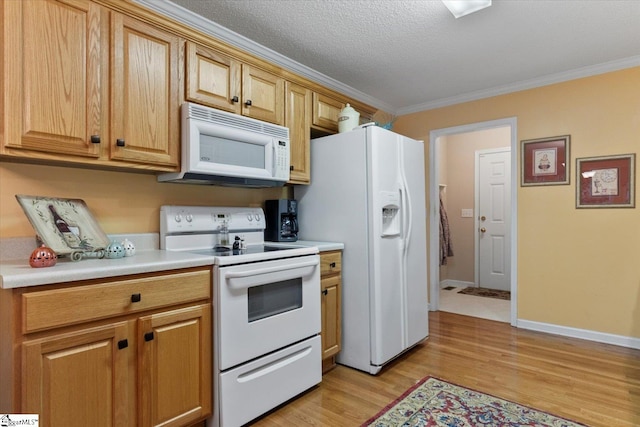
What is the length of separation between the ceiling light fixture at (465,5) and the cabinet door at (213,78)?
1334 millimetres

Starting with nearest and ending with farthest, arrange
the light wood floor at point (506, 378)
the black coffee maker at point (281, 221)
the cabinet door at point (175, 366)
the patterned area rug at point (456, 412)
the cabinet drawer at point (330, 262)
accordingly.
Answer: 1. the cabinet door at point (175, 366)
2. the patterned area rug at point (456, 412)
3. the light wood floor at point (506, 378)
4. the cabinet drawer at point (330, 262)
5. the black coffee maker at point (281, 221)

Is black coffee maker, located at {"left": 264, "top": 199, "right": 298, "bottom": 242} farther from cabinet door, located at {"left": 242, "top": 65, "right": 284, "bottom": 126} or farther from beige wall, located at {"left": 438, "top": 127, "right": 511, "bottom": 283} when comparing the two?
beige wall, located at {"left": 438, "top": 127, "right": 511, "bottom": 283}

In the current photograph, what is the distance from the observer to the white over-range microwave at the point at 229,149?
6.50ft

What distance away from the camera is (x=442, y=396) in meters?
2.14

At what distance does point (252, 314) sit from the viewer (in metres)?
1.92

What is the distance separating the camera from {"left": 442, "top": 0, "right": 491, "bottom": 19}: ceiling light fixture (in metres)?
2.01

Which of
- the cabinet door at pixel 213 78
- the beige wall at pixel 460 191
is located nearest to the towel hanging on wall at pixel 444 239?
the beige wall at pixel 460 191

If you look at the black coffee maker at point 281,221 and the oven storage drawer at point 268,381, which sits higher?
the black coffee maker at point 281,221

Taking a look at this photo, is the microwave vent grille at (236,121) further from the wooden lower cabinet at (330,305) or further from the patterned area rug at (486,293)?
the patterned area rug at (486,293)

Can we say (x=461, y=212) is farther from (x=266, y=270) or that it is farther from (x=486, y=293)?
(x=266, y=270)

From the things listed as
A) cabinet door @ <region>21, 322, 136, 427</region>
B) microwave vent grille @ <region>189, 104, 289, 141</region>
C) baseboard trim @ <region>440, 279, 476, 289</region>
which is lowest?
baseboard trim @ <region>440, 279, 476, 289</region>

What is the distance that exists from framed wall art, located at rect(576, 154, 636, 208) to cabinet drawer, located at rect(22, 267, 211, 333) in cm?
325

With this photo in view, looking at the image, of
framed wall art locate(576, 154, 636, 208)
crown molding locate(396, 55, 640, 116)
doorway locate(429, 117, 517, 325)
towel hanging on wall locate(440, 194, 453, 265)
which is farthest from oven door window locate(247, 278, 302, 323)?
towel hanging on wall locate(440, 194, 453, 265)

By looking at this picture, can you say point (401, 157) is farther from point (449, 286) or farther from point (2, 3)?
point (449, 286)
